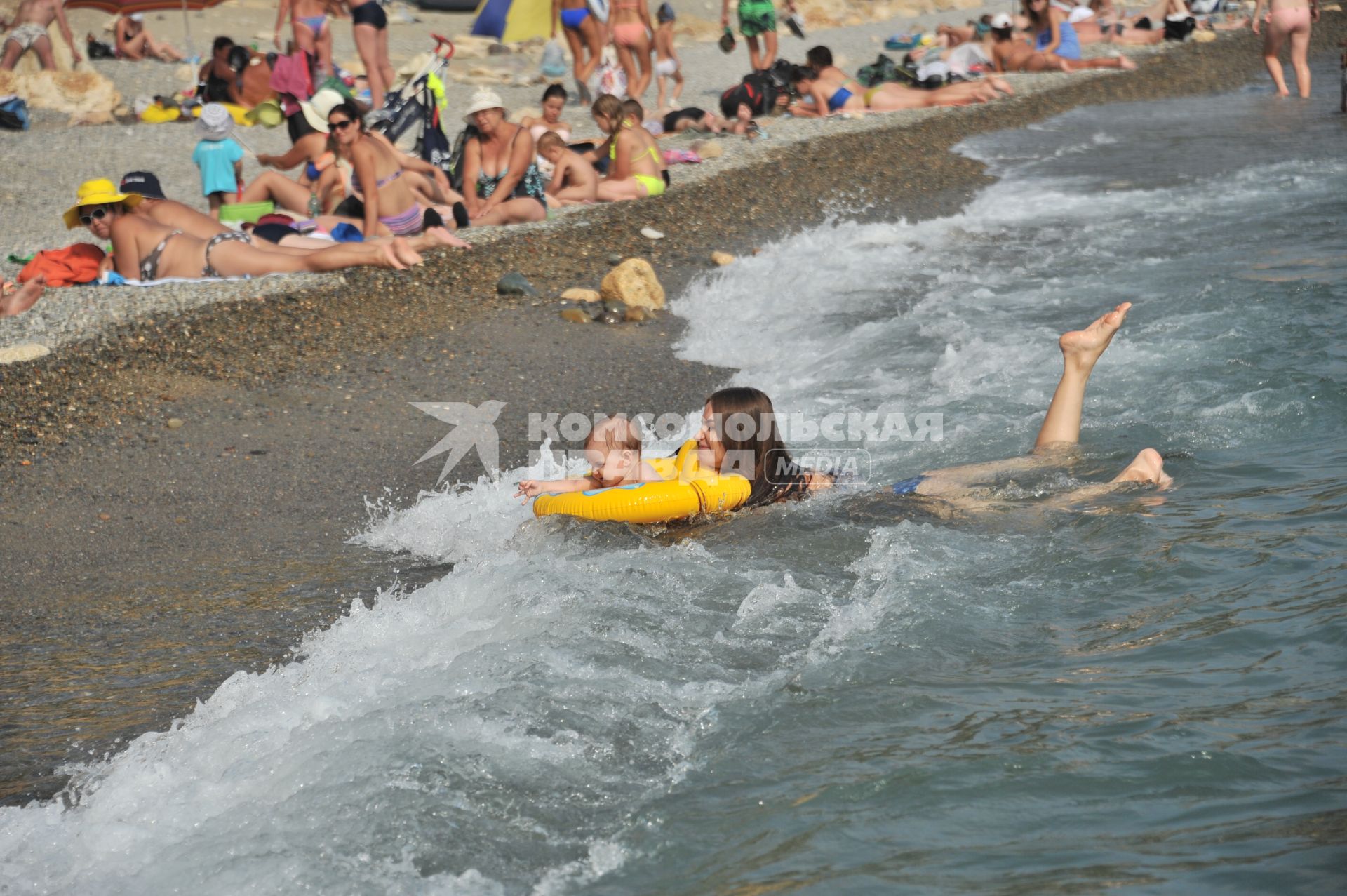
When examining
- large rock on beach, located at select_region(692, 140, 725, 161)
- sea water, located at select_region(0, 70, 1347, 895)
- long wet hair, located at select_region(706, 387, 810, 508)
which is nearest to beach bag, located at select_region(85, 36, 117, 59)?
large rock on beach, located at select_region(692, 140, 725, 161)

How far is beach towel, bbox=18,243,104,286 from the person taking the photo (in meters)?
8.87

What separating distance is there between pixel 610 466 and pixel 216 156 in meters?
6.80

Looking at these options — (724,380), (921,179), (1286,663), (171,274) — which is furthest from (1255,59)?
(1286,663)

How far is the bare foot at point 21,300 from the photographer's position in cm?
810

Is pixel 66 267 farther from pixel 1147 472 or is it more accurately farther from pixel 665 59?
pixel 665 59

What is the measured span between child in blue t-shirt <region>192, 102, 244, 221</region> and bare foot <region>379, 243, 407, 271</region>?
241cm

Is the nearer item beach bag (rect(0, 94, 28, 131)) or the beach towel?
the beach towel

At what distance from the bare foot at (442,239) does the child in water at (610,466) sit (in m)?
4.57

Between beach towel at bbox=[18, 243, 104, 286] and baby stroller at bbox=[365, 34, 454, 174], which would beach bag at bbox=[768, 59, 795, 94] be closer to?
baby stroller at bbox=[365, 34, 454, 174]

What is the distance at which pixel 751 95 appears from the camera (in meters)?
15.3

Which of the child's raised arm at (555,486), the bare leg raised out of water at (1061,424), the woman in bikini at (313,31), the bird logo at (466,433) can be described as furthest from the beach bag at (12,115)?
the bare leg raised out of water at (1061,424)

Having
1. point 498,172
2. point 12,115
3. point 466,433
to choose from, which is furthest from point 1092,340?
point 12,115

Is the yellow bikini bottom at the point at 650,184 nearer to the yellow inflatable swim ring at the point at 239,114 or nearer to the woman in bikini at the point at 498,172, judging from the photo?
the woman in bikini at the point at 498,172

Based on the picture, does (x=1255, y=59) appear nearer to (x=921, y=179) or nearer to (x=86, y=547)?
(x=921, y=179)
